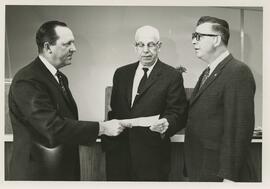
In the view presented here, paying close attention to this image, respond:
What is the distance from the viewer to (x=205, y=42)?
200cm

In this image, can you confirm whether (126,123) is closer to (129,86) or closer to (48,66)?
(129,86)

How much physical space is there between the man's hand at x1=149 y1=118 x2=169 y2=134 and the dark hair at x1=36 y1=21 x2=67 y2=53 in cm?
74

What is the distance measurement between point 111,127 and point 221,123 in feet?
2.00

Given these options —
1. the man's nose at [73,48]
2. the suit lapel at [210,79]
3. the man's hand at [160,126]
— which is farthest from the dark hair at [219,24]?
the man's nose at [73,48]

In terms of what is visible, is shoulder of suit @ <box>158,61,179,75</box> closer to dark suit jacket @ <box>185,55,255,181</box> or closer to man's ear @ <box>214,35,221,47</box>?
dark suit jacket @ <box>185,55,255,181</box>

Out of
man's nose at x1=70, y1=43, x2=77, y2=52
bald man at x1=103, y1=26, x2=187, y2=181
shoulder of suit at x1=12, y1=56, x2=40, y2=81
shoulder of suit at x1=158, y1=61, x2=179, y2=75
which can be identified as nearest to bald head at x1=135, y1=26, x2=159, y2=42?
bald man at x1=103, y1=26, x2=187, y2=181

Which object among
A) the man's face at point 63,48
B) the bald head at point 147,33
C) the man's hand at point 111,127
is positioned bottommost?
the man's hand at point 111,127

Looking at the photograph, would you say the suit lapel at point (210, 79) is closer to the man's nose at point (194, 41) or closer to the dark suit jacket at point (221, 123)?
the dark suit jacket at point (221, 123)

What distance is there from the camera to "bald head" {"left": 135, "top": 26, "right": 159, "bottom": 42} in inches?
79.4

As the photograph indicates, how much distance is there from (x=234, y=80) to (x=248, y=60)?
0.63ft

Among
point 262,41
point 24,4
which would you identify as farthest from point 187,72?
point 24,4

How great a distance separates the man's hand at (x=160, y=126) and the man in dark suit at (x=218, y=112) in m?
0.13

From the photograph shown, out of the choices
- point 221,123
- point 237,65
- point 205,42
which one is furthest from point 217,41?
point 221,123

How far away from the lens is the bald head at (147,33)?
2.02 metres
